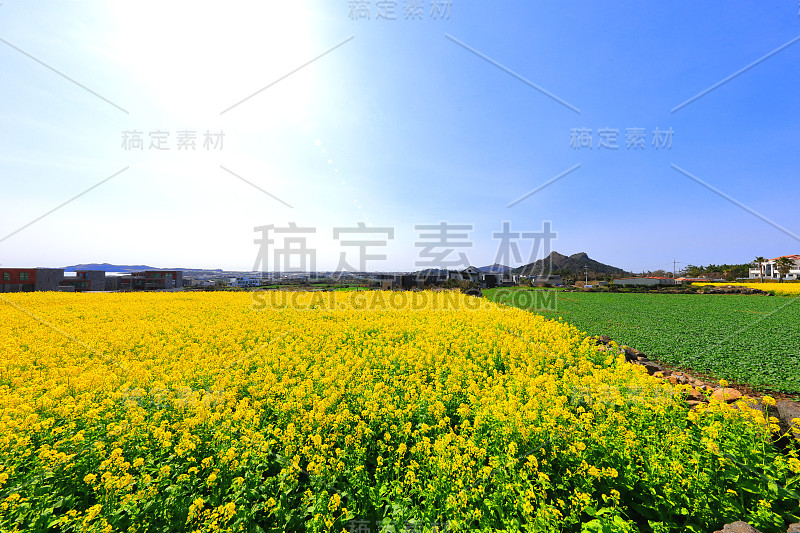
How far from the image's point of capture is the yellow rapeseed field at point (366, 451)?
2600mm

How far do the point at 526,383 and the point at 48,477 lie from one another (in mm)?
6068

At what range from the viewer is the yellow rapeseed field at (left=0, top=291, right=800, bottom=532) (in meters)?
2.60

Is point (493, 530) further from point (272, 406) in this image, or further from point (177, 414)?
point (177, 414)

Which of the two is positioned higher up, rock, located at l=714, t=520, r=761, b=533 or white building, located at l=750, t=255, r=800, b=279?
white building, located at l=750, t=255, r=800, b=279

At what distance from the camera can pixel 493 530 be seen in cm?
247

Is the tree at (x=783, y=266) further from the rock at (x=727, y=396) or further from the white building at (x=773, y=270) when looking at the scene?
the rock at (x=727, y=396)

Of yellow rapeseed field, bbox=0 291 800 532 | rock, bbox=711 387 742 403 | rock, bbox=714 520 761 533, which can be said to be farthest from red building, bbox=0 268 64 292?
rock, bbox=711 387 742 403

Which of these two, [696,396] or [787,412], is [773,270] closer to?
[696,396]

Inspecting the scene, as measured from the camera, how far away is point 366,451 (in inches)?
142

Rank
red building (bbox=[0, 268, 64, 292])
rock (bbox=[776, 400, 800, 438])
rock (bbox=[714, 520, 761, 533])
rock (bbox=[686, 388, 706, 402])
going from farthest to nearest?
red building (bbox=[0, 268, 64, 292]), rock (bbox=[686, 388, 706, 402]), rock (bbox=[776, 400, 800, 438]), rock (bbox=[714, 520, 761, 533])

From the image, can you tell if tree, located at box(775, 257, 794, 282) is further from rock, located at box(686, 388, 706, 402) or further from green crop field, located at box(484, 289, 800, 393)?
rock, located at box(686, 388, 706, 402)

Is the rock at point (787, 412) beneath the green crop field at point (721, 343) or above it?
above

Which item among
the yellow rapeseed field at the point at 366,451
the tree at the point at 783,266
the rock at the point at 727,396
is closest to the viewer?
the yellow rapeseed field at the point at 366,451

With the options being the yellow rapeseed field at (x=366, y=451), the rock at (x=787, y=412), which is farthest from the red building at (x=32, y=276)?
the rock at (x=787, y=412)
